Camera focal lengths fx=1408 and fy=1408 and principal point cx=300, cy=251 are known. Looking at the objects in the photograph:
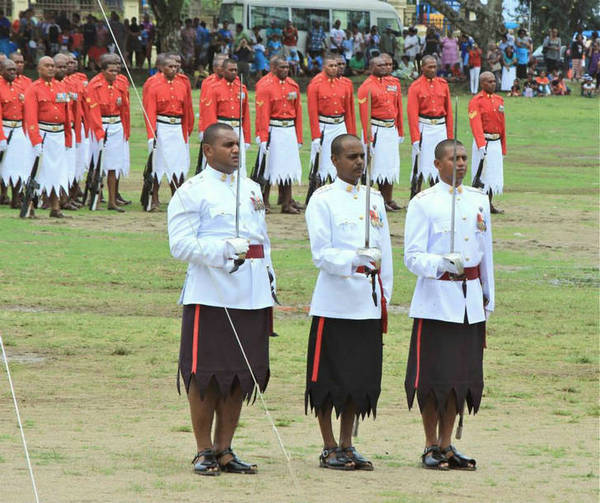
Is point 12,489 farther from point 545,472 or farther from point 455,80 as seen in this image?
point 455,80

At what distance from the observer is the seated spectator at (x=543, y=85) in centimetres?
3806

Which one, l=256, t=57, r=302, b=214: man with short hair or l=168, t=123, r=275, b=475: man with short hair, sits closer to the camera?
l=168, t=123, r=275, b=475: man with short hair

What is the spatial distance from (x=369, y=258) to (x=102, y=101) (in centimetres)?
1152

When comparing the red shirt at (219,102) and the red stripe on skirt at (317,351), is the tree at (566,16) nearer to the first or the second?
the red shirt at (219,102)

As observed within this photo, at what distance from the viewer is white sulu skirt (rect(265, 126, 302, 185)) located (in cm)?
1814

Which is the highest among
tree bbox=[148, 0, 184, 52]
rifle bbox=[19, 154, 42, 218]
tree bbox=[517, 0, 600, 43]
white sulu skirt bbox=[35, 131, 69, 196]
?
tree bbox=[517, 0, 600, 43]

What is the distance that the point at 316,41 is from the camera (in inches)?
1564

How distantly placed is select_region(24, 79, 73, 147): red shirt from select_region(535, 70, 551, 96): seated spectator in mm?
22915

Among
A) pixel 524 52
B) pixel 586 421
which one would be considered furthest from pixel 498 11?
pixel 586 421

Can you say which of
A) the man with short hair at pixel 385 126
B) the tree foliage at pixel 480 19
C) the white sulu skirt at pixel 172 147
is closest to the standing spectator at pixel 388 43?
the tree foliage at pixel 480 19

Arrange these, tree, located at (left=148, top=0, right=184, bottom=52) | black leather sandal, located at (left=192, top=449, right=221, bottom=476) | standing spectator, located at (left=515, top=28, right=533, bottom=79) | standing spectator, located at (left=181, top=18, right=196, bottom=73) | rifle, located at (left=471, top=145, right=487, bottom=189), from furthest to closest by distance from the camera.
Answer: standing spectator, located at (left=515, top=28, right=533, bottom=79), tree, located at (left=148, top=0, right=184, bottom=52), standing spectator, located at (left=181, top=18, right=196, bottom=73), rifle, located at (left=471, top=145, right=487, bottom=189), black leather sandal, located at (left=192, top=449, right=221, bottom=476)

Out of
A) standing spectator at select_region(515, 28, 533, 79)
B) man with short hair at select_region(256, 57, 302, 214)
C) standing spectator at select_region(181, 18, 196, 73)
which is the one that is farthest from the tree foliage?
man with short hair at select_region(256, 57, 302, 214)

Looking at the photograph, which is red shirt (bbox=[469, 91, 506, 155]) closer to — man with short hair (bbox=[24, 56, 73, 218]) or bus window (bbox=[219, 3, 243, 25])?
man with short hair (bbox=[24, 56, 73, 218])

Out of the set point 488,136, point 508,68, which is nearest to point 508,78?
point 508,68
